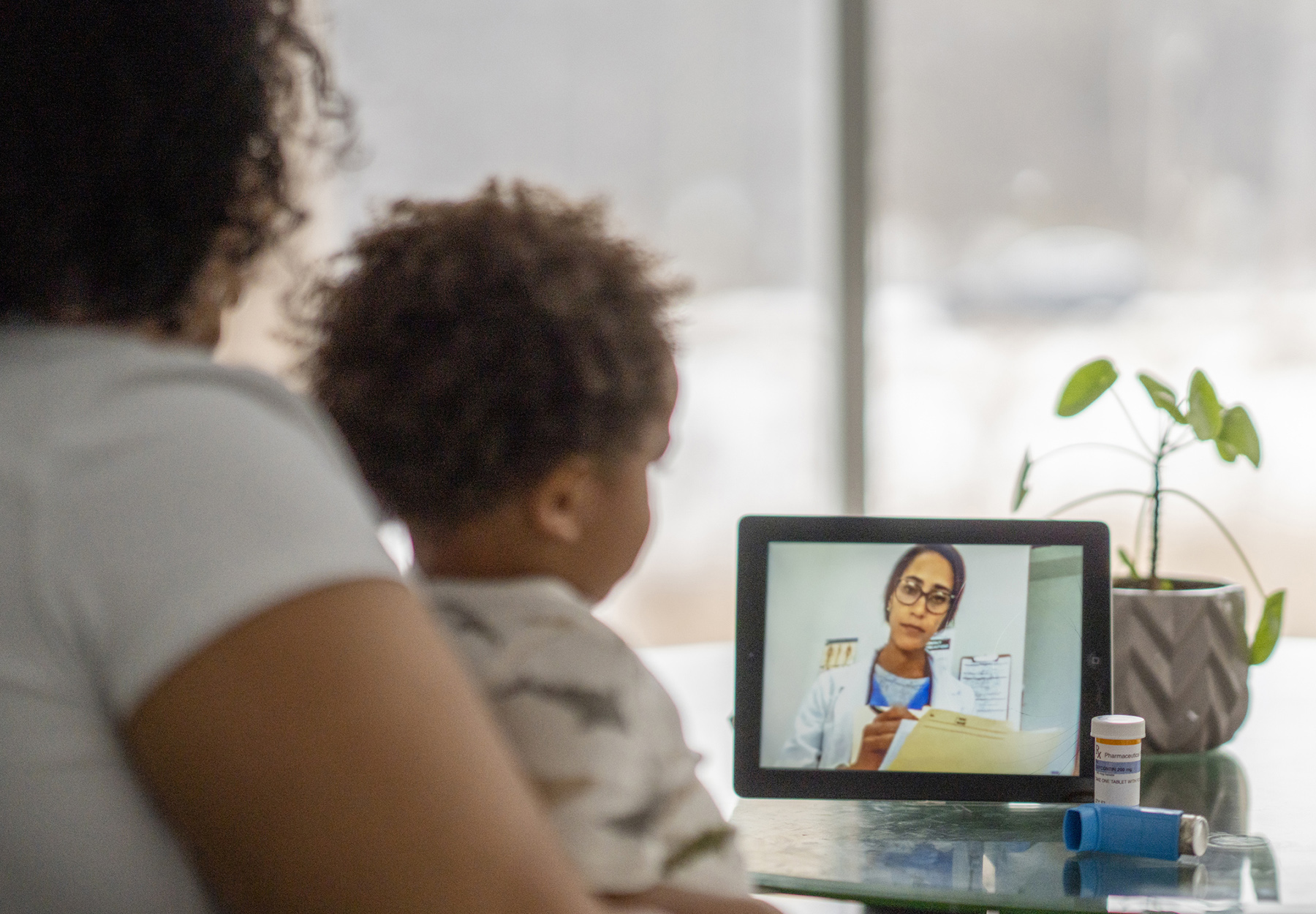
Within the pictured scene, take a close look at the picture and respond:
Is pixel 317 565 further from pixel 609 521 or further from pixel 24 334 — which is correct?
pixel 609 521

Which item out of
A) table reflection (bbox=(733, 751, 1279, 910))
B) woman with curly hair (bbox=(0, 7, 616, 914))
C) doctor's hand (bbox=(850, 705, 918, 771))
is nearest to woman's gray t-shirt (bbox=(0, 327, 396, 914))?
woman with curly hair (bbox=(0, 7, 616, 914))

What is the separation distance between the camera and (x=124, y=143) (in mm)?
576

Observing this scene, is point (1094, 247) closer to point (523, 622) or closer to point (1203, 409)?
point (1203, 409)

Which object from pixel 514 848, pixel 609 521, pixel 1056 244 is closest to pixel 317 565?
pixel 514 848

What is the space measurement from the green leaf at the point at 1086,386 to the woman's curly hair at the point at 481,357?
72cm

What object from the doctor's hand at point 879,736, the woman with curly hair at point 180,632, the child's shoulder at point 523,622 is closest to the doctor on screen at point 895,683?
the doctor's hand at point 879,736

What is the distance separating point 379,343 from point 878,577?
0.62 metres

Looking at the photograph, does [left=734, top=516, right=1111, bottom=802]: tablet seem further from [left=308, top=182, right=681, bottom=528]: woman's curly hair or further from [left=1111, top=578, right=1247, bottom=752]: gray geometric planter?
[left=308, top=182, right=681, bottom=528]: woman's curly hair

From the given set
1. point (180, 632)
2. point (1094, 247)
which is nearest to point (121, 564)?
point (180, 632)

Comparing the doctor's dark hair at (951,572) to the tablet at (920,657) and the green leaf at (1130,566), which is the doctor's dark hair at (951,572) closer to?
the tablet at (920,657)

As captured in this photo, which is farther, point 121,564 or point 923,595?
point 923,595

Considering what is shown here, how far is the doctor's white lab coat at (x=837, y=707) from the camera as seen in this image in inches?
47.8

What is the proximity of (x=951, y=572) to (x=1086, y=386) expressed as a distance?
33 cm

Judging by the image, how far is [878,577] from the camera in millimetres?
1257
